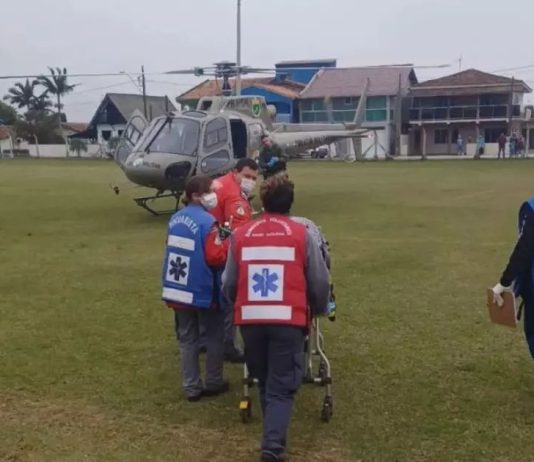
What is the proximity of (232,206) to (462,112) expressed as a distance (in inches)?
2259

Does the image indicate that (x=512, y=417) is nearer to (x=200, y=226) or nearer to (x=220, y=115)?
(x=200, y=226)

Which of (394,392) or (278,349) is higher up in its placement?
(278,349)

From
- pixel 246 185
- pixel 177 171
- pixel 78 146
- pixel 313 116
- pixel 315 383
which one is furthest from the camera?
pixel 78 146

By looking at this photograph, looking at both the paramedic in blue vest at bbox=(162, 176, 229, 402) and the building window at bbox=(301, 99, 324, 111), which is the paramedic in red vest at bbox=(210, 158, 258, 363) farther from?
the building window at bbox=(301, 99, 324, 111)

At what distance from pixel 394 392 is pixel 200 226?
1.88m

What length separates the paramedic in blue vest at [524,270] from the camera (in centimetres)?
479

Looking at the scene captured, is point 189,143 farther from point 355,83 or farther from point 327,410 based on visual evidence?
point 355,83

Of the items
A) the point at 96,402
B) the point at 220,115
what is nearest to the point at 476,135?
the point at 220,115

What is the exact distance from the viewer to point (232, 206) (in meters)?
6.36

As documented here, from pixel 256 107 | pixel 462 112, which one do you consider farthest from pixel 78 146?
pixel 256 107

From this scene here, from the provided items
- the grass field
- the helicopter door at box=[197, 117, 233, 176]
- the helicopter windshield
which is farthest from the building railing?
the grass field

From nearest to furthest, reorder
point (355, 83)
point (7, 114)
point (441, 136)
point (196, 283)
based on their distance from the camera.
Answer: point (196, 283)
point (355, 83)
point (441, 136)
point (7, 114)

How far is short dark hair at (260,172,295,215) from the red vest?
0.06m

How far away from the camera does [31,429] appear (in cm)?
487
